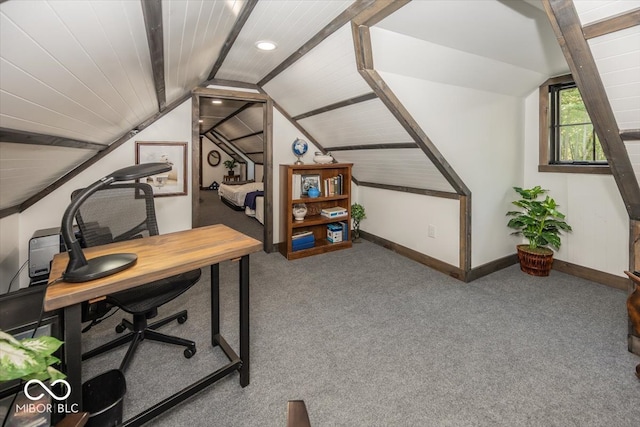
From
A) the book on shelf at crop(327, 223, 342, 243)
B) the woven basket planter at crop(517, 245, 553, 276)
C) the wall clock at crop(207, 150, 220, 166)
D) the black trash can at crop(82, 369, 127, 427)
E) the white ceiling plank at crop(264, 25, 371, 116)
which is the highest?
the wall clock at crop(207, 150, 220, 166)

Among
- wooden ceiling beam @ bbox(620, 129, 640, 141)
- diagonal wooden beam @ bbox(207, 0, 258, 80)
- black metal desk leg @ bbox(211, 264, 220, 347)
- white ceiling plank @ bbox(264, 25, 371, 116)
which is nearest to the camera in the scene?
wooden ceiling beam @ bbox(620, 129, 640, 141)

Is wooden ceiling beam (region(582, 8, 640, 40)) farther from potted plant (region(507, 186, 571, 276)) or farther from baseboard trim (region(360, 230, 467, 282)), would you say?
baseboard trim (region(360, 230, 467, 282))

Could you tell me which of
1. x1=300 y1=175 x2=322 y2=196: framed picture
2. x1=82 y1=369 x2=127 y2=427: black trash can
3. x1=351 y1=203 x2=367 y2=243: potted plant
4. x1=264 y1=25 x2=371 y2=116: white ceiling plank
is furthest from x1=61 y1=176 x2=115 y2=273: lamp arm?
x1=351 y1=203 x2=367 y2=243: potted plant

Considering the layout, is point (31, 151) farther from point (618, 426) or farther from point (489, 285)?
point (489, 285)

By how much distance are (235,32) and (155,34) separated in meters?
0.84

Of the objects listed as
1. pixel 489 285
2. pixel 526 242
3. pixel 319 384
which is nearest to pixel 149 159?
pixel 319 384

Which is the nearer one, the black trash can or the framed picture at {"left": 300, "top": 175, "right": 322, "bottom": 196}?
the black trash can

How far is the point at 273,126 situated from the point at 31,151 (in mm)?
2477

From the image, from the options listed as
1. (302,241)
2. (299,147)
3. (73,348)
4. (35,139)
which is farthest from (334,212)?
(73,348)

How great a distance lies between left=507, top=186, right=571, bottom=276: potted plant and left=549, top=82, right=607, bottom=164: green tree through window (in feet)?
1.39

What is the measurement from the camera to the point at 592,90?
1.48 metres

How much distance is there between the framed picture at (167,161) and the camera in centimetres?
312

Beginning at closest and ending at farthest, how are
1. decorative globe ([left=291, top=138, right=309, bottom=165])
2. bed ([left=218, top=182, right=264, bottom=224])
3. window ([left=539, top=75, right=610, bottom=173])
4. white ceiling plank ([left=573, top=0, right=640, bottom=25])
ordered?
white ceiling plank ([left=573, top=0, right=640, bottom=25]) < window ([left=539, top=75, right=610, bottom=173]) < decorative globe ([left=291, top=138, right=309, bottom=165]) < bed ([left=218, top=182, right=264, bottom=224])

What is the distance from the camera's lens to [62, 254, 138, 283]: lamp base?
3.57ft
